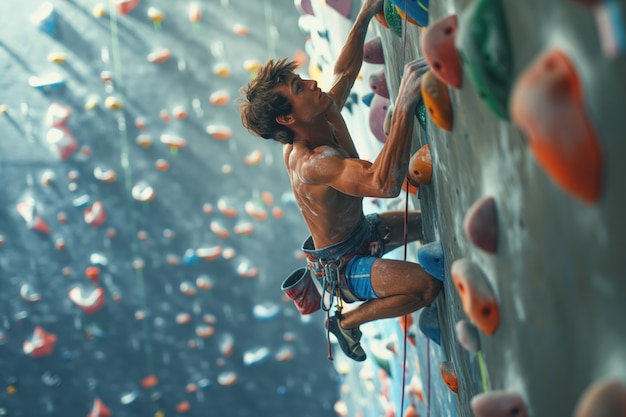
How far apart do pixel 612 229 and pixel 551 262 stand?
0.20m

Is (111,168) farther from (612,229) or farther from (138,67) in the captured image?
(612,229)

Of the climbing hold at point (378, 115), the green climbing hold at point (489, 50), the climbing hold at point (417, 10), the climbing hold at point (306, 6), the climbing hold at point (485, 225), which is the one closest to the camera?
the green climbing hold at point (489, 50)

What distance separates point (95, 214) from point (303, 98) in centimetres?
316

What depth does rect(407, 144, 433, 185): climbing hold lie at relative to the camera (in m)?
1.95

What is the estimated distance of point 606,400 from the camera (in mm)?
808

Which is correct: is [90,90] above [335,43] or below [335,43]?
below

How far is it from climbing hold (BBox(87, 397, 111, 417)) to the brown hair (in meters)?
3.55

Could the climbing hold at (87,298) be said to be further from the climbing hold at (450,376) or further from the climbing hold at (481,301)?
the climbing hold at (481,301)

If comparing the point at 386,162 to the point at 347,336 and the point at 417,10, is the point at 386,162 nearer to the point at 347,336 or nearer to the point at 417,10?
the point at 417,10

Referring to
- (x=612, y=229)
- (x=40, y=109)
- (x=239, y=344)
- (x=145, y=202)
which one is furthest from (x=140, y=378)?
(x=612, y=229)

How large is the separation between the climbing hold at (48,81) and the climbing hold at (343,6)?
2597 mm

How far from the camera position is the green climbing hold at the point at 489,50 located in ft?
3.15

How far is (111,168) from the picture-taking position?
493 centimetres

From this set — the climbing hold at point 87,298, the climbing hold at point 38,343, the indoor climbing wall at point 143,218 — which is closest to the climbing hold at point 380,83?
the indoor climbing wall at point 143,218
